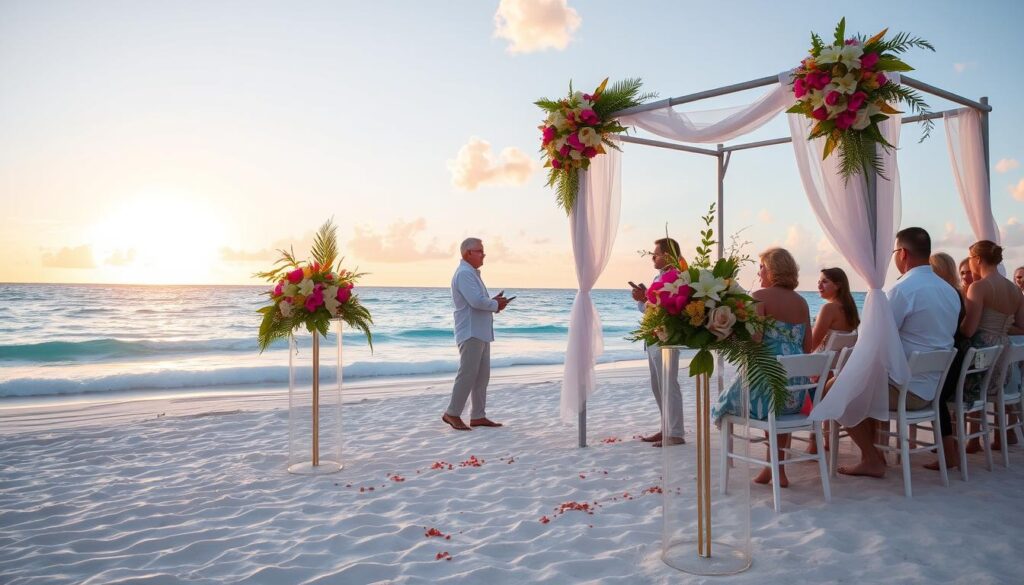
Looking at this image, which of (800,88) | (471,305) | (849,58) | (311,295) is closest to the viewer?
(849,58)

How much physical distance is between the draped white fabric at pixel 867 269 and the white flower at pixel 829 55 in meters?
0.59

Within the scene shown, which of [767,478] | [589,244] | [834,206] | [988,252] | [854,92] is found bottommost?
[767,478]

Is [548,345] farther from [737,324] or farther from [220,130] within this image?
[737,324]

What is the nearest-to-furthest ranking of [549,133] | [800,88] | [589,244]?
[800,88]
[549,133]
[589,244]

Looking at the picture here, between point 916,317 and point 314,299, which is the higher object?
point 314,299

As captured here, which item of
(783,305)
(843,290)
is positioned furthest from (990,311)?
(783,305)

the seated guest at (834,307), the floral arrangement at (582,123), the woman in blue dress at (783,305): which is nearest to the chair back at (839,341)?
the seated guest at (834,307)

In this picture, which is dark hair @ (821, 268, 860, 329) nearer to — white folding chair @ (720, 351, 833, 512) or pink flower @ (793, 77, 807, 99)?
white folding chair @ (720, 351, 833, 512)

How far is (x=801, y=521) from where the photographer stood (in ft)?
12.0

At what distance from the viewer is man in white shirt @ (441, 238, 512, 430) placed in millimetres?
6422

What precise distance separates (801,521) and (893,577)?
2.50 ft

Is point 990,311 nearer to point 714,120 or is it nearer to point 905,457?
point 905,457

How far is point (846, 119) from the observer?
160 inches

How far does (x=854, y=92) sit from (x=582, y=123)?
202 centimetres
